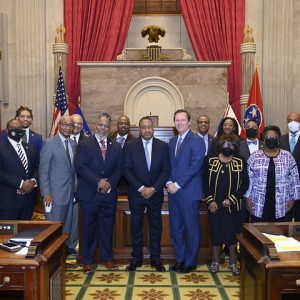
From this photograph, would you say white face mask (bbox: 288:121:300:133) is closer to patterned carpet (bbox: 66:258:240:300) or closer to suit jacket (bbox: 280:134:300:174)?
suit jacket (bbox: 280:134:300:174)

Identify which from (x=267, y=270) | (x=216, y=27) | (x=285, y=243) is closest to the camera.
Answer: (x=267, y=270)

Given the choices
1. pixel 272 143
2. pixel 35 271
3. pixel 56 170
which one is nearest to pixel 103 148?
pixel 56 170

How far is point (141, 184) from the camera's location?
4.29 meters

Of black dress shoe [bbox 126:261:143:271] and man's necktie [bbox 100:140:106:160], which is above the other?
man's necktie [bbox 100:140:106:160]

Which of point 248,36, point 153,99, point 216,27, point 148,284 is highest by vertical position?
point 216,27

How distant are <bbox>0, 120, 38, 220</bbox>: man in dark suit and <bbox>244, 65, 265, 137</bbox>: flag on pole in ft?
14.0

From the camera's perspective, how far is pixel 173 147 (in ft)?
14.6

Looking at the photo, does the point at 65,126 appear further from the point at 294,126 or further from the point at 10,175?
the point at 294,126

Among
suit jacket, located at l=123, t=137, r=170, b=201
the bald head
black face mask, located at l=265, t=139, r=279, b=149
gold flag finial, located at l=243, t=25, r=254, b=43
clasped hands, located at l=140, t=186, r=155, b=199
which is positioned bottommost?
clasped hands, located at l=140, t=186, r=155, b=199

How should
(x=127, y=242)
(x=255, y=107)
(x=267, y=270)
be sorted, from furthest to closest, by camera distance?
(x=255, y=107)
(x=127, y=242)
(x=267, y=270)

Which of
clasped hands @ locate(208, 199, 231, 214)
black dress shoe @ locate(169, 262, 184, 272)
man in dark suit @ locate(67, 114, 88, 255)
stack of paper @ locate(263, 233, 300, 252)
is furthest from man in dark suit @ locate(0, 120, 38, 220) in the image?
stack of paper @ locate(263, 233, 300, 252)

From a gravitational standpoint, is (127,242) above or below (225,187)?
below

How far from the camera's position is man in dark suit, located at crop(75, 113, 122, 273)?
14.1 feet

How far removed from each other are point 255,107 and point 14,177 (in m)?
4.68
